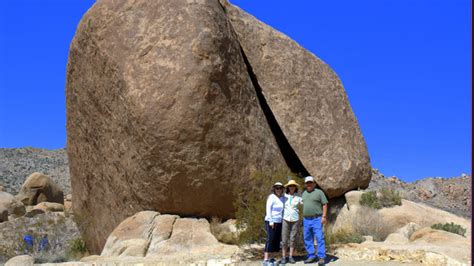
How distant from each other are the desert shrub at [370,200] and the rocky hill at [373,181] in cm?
1201

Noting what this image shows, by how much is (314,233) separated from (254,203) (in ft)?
7.81

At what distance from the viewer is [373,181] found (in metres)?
37.5

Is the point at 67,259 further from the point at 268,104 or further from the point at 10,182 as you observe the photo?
the point at 10,182

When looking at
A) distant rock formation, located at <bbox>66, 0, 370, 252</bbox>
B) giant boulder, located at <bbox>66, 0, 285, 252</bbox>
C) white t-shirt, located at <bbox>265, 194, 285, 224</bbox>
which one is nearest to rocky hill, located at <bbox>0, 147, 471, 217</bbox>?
distant rock formation, located at <bbox>66, 0, 370, 252</bbox>

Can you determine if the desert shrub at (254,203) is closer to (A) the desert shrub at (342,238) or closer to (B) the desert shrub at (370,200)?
(A) the desert shrub at (342,238)

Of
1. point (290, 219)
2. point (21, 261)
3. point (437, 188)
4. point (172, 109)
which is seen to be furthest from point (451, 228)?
point (437, 188)

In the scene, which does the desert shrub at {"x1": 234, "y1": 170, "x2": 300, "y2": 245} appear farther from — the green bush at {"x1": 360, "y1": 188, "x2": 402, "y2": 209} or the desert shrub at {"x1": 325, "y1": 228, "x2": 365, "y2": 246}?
the green bush at {"x1": 360, "y1": 188, "x2": 402, "y2": 209}

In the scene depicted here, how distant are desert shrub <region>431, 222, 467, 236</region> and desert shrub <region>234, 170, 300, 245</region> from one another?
3720 millimetres

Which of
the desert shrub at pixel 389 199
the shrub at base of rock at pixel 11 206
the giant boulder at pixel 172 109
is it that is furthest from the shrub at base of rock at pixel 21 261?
the shrub at base of rock at pixel 11 206

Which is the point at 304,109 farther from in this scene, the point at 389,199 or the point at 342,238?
the point at 342,238

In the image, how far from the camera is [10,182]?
45.1 metres

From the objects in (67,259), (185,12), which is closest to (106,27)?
(185,12)

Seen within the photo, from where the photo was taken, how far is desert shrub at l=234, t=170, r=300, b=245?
1280 cm

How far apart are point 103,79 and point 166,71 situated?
2.07 metres
